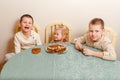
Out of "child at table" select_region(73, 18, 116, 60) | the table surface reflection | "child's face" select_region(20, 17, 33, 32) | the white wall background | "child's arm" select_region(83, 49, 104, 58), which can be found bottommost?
the table surface reflection

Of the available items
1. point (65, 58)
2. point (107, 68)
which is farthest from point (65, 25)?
point (107, 68)

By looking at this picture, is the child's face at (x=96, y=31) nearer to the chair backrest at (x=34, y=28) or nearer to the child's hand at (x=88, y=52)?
the child's hand at (x=88, y=52)

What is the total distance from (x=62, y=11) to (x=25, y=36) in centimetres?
49

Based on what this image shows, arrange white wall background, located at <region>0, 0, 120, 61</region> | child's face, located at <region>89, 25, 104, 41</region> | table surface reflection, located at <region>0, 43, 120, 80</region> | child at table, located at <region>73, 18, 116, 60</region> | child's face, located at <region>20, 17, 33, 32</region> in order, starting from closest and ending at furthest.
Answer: table surface reflection, located at <region>0, 43, 120, 80</region> → child at table, located at <region>73, 18, 116, 60</region> → child's face, located at <region>89, 25, 104, 41</region> → child's face, located at <region>20, 17, 33, 32</region> → white wall background, located at <region>0, 0, 120, 61</region>

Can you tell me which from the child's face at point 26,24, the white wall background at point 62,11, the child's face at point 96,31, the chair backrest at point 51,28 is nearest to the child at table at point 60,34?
the chair backrest at point 51,28

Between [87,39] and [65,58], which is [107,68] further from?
[87,39]

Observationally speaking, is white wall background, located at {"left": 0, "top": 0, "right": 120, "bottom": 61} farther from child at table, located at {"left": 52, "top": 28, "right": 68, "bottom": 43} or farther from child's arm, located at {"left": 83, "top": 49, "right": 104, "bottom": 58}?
child's arm, located at {"left": 83, "top": 49, "right": 104, "bottom": 58}

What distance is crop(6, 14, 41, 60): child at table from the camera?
2135 mm

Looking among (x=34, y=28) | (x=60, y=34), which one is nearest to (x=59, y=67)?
(x=60, y=34)

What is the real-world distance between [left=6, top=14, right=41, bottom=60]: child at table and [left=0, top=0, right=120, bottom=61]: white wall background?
0.19 metres

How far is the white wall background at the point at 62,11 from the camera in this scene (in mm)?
2285

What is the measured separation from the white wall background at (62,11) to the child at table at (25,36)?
7.3 inches

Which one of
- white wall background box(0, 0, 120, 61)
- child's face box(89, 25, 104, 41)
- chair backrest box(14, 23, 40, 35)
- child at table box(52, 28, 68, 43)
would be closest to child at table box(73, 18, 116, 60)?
child's face box(89, 25, 104, 41)

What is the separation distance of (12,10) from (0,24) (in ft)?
0.71
